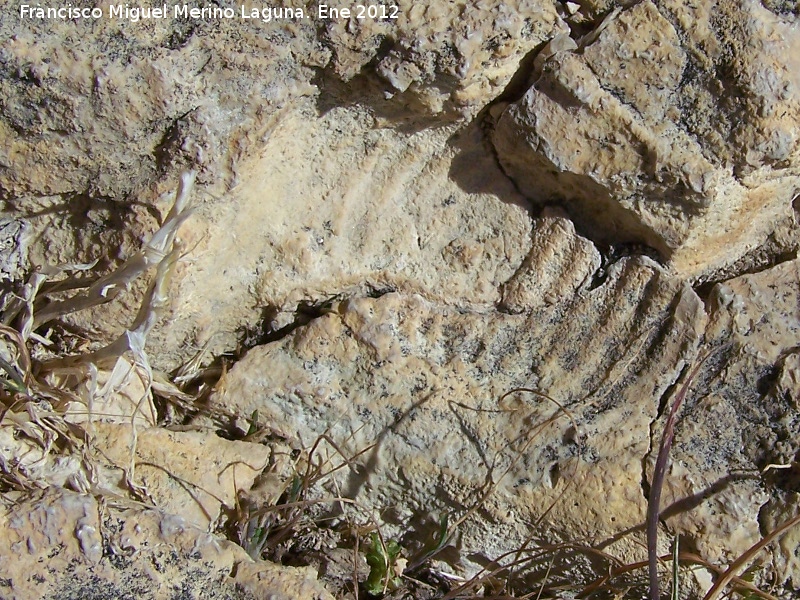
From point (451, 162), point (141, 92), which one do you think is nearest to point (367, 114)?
point (451, 162)

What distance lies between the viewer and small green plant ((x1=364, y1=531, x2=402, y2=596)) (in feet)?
5.44

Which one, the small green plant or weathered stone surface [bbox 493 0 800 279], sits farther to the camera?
the small green plant

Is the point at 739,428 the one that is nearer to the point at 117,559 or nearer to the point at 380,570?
the point at 380,570

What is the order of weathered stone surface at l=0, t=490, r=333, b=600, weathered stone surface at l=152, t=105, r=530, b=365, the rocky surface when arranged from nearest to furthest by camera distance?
weathered stone surface at l=0, t=490, r=333, b=600
the rocky surface
weathered stone surface at l=152, t=105, r=530, b=365

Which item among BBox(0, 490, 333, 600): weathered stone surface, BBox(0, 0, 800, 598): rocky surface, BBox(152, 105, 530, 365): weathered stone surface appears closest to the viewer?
BBox(0, 490, 333, 600): weathered stone surface

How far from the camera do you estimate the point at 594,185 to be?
5.37ft

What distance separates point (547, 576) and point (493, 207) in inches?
33.3

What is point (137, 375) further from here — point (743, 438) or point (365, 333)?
point (743, 438)

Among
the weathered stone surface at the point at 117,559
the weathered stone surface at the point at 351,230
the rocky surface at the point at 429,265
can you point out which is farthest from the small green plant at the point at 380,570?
the weathered stone surface at the point at 351,230

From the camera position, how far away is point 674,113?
5.11 feet

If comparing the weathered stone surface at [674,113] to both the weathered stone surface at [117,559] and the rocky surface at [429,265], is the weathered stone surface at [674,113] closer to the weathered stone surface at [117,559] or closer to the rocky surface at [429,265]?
the rocky surface at [429,265]

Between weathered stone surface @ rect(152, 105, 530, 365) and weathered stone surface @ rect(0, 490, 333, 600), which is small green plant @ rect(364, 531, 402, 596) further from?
weathered stone surface @ rect(152, 105, 530, 365)

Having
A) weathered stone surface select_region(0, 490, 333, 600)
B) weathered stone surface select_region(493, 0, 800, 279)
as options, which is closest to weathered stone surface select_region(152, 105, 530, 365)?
weathered stone surface select_region(493, 0, 800, 279)

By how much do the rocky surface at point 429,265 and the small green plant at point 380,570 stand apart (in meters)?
0.05
